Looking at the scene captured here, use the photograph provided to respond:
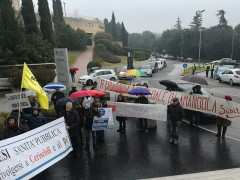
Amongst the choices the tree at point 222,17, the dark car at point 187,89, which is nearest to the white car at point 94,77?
the dark car at point 187,89

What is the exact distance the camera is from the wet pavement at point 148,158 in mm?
6195

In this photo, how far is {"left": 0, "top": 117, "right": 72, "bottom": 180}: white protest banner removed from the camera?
466cm

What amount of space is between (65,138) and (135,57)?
56.5m

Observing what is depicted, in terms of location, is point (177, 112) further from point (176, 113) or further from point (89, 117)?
point (89, 117)

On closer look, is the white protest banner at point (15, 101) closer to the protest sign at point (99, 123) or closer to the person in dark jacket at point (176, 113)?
the protest sign at point (99, 123)

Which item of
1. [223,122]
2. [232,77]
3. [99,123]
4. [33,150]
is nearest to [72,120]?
[99,123]

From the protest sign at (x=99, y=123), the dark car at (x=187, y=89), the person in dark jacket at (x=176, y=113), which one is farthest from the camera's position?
the dark car at (x=187, y=89)

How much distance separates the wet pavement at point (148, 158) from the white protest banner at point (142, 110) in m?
0.82

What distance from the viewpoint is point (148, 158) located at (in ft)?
22.9

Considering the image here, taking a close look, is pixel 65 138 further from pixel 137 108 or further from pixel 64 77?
pixel 64 77

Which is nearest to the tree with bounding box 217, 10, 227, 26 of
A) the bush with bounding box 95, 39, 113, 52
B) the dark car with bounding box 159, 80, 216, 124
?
the bush with bounding box 95, 39, 113, 52

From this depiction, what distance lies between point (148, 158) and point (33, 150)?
3.43m

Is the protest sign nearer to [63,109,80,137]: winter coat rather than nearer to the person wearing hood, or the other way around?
Answer: [63,109,80,137]: winter coat

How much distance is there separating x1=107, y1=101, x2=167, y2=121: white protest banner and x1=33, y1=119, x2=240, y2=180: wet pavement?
0.82m
